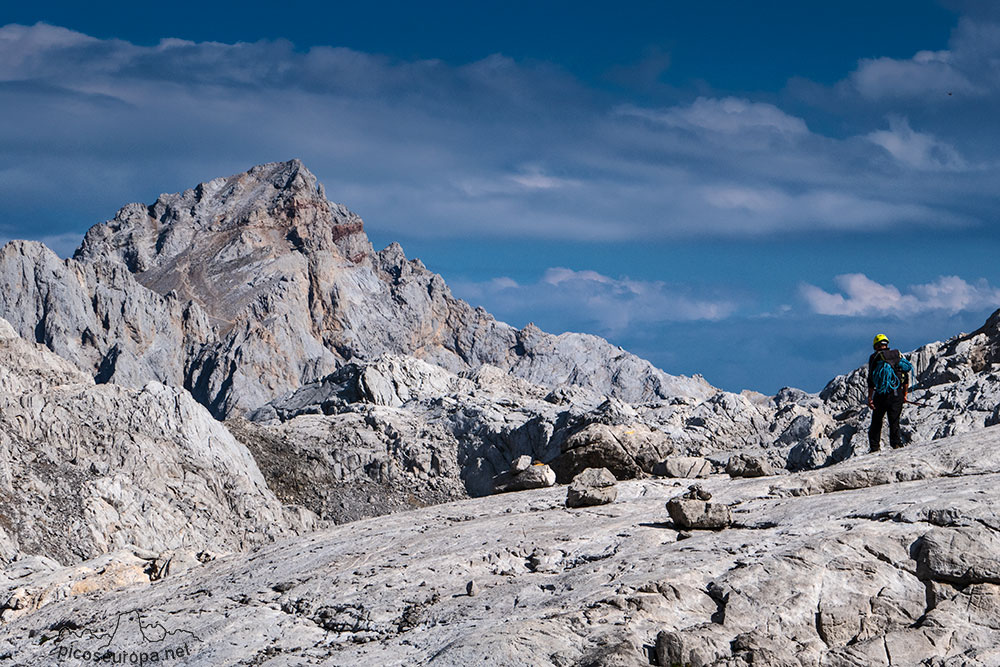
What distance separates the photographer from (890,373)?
19500mm

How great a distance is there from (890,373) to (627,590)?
1007cm

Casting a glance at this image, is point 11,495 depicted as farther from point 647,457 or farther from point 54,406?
point 647,457

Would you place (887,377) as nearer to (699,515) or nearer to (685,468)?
(685,468)

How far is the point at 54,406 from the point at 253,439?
40.0ft

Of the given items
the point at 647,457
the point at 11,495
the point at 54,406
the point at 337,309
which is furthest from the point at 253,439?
the point at 337,309

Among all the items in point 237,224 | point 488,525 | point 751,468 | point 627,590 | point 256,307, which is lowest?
point 627,590

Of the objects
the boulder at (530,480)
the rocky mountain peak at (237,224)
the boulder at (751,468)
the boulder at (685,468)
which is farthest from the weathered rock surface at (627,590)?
the rocky mountain peak at (237,224)

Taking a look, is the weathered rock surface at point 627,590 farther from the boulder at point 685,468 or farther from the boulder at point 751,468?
the boulder at point 685,468

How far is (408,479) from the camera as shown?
2186 inches

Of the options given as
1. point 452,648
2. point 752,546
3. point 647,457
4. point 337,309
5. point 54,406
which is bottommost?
point 452,648

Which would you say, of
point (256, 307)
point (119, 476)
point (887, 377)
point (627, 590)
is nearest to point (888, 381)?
point (887, 377)

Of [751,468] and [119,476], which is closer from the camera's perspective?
[751,468]

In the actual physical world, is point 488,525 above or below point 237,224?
below

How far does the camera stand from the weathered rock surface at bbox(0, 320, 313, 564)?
3538 centimetres
